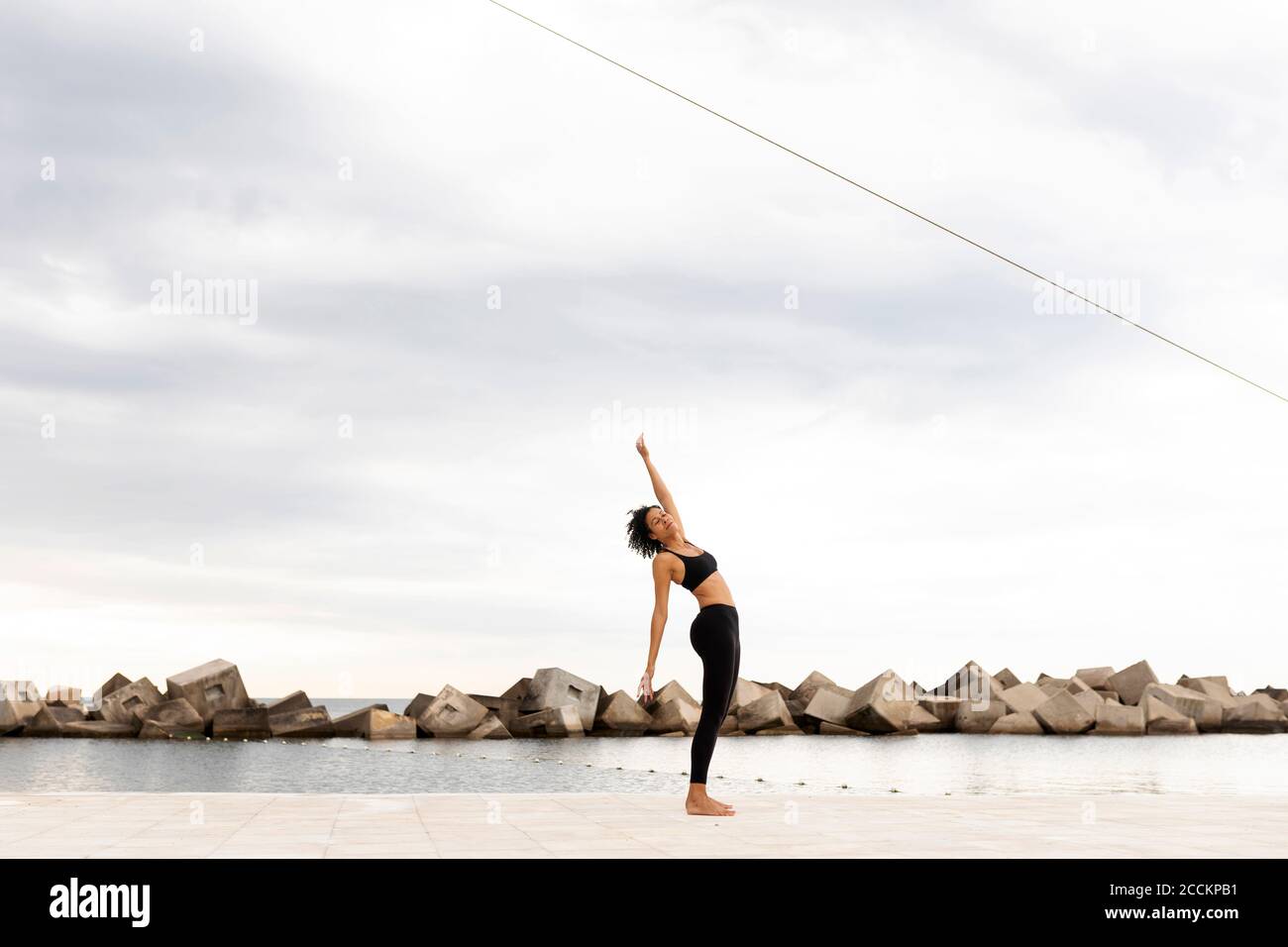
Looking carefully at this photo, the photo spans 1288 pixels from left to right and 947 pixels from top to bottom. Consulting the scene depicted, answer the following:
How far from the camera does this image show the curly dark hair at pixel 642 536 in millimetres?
9031

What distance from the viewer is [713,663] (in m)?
8.82

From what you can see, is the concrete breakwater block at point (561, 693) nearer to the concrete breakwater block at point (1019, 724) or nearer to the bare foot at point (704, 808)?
the concrete breakwater block at point (1019, 724)

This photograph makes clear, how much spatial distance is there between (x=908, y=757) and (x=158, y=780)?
106 feet

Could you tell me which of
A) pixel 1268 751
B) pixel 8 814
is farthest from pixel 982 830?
pixel 1268 751

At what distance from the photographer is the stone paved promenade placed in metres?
6.86

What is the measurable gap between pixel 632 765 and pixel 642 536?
3795 centimetres

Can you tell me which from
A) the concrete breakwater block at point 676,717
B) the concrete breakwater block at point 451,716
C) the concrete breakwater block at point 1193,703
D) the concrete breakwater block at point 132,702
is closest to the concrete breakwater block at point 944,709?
the concrete breakwater block at point 1193,703

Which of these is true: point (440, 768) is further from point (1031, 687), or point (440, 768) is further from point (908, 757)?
point (1031, 687)

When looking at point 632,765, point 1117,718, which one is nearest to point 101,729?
point 632,765

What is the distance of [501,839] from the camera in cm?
729

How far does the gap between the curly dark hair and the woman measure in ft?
0.03

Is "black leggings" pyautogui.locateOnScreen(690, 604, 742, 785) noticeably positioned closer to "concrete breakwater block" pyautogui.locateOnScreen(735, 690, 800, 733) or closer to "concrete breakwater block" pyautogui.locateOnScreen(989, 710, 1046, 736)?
"concrete breakwater block" pyautogui.locateOnScreen(735, 690, 800, 733)

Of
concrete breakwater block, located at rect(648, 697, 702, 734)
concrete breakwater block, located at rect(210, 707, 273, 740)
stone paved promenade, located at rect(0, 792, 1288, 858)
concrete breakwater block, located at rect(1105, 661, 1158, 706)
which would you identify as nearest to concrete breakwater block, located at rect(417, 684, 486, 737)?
concrete breakwater block, located at rect(210, 707, 273, 740)

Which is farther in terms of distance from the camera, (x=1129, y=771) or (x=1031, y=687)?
(x=1031, y=687)
